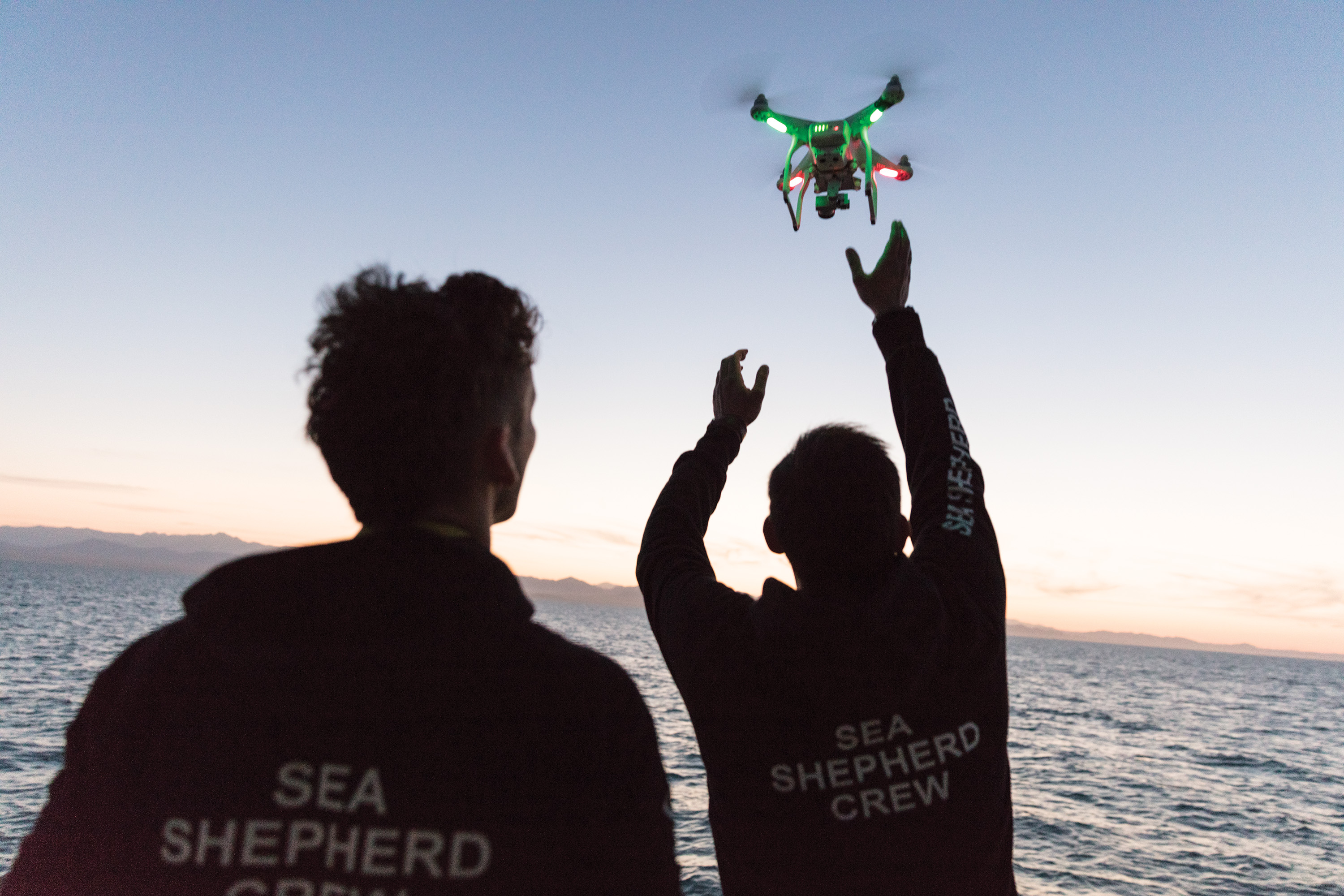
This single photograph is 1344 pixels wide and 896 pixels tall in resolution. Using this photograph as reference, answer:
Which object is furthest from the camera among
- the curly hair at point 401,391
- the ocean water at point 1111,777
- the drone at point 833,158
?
the ocean water at point 1111,777

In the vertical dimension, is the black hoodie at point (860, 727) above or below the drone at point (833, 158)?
below

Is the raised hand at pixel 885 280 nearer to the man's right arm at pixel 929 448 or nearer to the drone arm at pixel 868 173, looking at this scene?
the man's right arm at pixel 929 448


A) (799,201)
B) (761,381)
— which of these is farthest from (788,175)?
(761,381)

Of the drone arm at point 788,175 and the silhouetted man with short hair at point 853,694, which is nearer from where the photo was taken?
the silhouetted man with short hair at point 853,694

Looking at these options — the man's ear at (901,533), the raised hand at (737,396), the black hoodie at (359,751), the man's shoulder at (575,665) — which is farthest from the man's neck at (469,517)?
the raised hand at (737,396)

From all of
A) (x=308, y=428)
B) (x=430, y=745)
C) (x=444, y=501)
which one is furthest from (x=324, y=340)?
(x=430, y=745)

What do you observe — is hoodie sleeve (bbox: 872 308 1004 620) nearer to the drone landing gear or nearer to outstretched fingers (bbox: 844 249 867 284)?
outstretched fingers (bbox: 844 249 867 284)

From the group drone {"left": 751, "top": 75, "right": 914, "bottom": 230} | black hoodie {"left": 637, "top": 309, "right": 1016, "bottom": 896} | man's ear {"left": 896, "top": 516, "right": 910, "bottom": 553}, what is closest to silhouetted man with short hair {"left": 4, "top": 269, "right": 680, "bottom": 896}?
black hoodie {"left": 637, "top": 309, "right": 1016, "bottom": 896}
